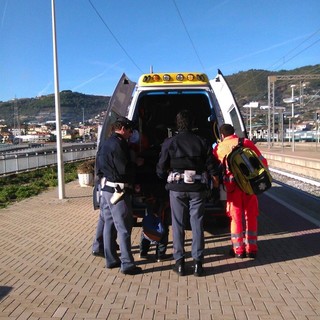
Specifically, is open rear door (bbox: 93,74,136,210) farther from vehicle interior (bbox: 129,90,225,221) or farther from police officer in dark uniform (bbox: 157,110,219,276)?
police officer in dark uniform (bbox: 157,110,219,276)

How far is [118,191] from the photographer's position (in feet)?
16.8

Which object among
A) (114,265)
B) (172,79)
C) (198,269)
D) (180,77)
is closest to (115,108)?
(172,79)

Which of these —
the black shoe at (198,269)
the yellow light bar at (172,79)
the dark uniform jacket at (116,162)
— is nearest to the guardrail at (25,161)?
the yellow light bar at (172,79)

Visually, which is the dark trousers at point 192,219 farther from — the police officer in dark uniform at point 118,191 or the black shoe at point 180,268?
the police officer in dark uniform at point 118,191

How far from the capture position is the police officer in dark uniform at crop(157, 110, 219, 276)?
509 cm

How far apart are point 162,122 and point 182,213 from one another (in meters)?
3.87

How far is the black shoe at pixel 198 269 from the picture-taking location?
5.09m

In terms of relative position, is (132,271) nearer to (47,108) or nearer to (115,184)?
(115,184)

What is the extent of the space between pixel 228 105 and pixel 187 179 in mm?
1967

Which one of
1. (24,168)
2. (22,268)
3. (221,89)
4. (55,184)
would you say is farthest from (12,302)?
(24,168)

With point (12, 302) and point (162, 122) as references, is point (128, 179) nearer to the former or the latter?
point (12, 302)

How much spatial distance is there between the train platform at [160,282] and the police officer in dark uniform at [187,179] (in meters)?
0.34

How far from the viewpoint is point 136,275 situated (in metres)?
5.17

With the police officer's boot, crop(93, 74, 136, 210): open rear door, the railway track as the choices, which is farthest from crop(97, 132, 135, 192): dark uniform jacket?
the railway track
